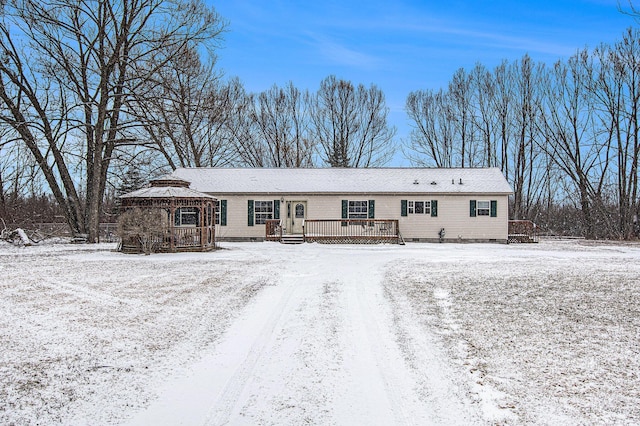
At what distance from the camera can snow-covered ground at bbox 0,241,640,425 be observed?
4359 mm

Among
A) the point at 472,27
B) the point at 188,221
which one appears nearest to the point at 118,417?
the point at 472,27

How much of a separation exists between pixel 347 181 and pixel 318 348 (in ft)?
67.0

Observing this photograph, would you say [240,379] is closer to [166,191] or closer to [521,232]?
[166,191]

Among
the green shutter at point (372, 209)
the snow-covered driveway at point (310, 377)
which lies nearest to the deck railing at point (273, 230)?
the green shutter at point (372, 209)

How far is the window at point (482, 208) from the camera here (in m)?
24.9

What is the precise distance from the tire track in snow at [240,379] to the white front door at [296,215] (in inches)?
681

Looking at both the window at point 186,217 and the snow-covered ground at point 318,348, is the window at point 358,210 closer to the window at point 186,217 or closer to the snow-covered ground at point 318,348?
the window at point 186,217

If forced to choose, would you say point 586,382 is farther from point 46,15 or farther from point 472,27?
point 46,15

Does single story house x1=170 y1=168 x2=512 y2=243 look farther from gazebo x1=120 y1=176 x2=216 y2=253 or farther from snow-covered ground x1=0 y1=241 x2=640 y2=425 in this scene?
snow-covered ground x1=0 y1=241 x2=640 y2=425

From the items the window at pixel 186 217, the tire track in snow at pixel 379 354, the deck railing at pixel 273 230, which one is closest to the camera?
the tire track in snow at pixel 379 354

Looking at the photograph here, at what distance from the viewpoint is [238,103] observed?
39.8 meters

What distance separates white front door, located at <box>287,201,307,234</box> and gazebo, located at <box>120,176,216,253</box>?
656 cm

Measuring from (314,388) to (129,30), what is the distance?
941 inches

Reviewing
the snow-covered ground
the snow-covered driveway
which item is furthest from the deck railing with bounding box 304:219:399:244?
the snow-covered driveway
